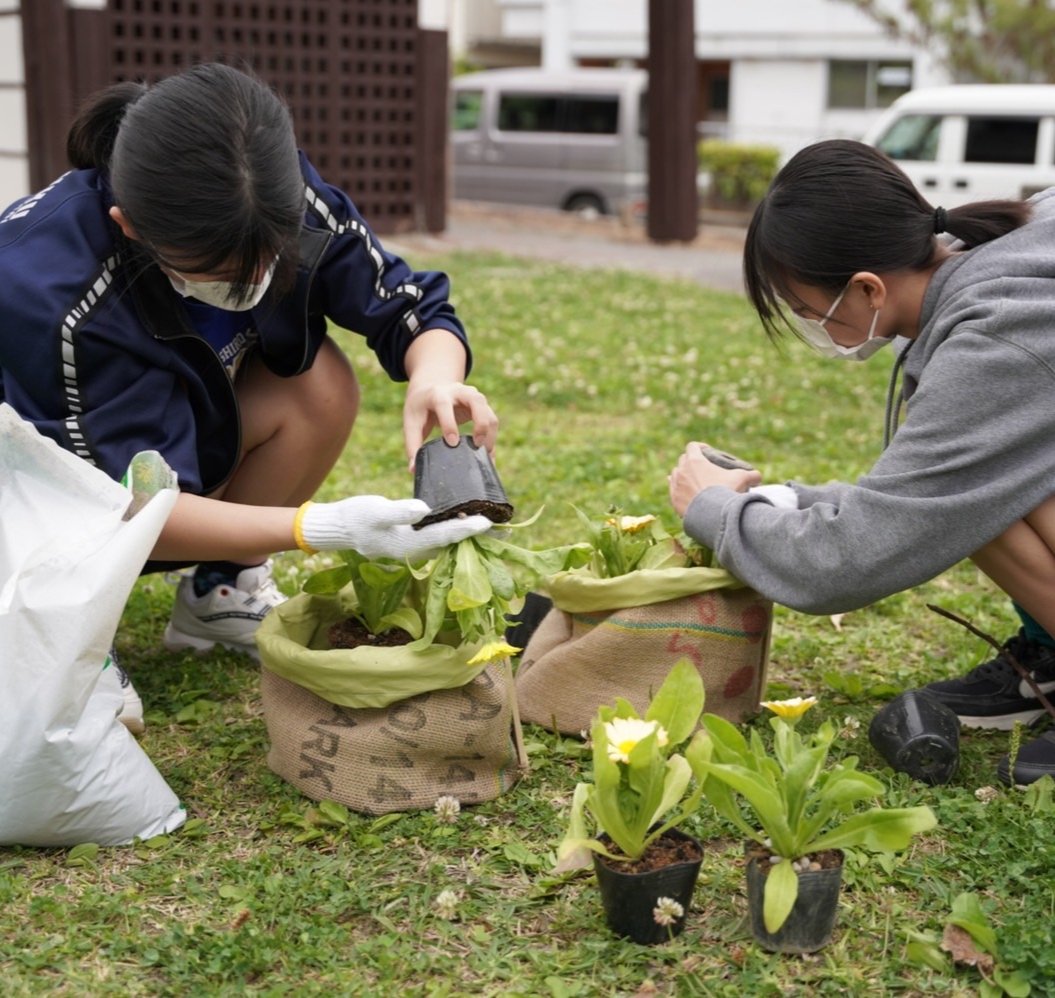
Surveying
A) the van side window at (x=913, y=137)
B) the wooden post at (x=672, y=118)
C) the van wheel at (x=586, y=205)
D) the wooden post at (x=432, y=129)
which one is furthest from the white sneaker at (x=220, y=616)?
the van wheel at (x=586, y=205)

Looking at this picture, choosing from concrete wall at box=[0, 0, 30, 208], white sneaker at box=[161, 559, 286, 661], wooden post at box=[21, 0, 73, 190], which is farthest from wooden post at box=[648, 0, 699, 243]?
white sneaker at box=[161, 559, 286, 661]

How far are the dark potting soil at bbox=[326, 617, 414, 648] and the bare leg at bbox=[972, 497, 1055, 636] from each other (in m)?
1.03

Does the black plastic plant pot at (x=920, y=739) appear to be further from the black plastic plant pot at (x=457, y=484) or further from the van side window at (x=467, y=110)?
the van side window at (x=467, y=110)

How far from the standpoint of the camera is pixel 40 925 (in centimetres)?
199

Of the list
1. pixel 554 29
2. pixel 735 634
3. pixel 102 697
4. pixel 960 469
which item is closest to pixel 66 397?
pixel 102 697

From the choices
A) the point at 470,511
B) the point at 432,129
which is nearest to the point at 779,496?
the point at 470,511

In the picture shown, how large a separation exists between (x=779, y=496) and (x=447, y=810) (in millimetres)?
815

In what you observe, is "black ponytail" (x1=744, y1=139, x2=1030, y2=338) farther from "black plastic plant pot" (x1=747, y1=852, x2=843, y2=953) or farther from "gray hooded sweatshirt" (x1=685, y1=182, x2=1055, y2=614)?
"black plastic plant pot" (x1=747, y1=852, x2=843, y2=953)

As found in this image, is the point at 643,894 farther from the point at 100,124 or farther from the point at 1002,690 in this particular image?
the point at 100,124

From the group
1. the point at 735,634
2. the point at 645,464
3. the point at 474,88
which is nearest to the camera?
the point at 735,634

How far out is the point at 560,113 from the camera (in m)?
18.2

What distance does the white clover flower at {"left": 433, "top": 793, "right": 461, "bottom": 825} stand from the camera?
2.28 metres

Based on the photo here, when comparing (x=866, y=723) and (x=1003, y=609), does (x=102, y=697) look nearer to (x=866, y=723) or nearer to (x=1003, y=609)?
(x=866, y=723)

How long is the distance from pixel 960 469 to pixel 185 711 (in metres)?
1.54
